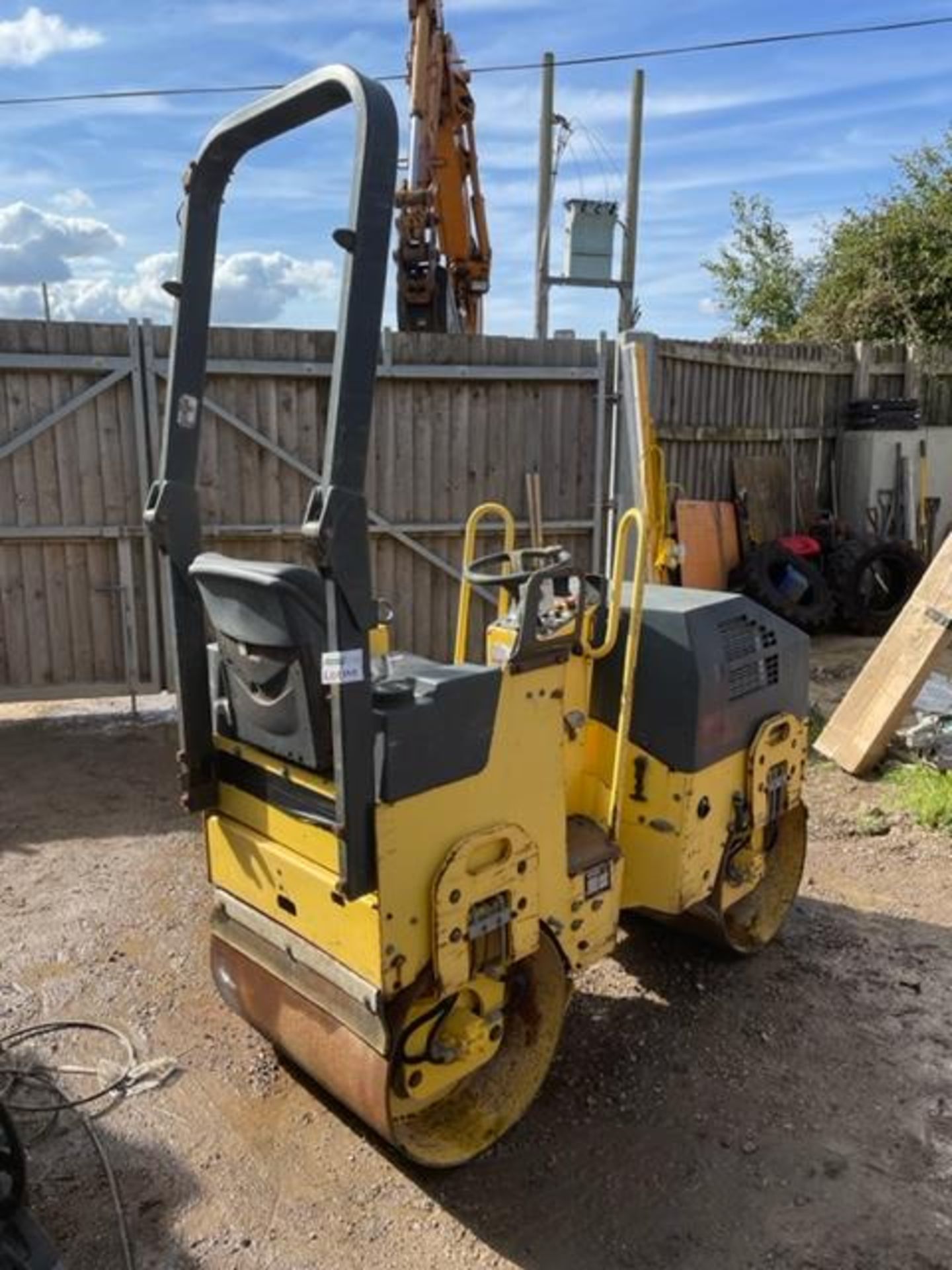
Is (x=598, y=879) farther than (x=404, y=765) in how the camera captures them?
Yes

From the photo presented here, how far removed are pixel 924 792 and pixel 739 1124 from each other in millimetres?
2834

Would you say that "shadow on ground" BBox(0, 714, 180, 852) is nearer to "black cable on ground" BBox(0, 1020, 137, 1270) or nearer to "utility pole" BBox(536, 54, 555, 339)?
"black cable on ground" BBox(0, 1020, 137, 1270)

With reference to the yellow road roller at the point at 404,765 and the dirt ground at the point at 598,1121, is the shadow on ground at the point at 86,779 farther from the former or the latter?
the yellow road roller at the point at 404,765

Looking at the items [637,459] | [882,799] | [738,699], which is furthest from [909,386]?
[738,699]

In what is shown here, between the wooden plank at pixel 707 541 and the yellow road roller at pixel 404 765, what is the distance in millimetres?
5189

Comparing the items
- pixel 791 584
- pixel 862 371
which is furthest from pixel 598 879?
pixel 862 371

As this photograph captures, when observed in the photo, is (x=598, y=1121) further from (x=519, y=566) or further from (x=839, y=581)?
(x=839, y=581)

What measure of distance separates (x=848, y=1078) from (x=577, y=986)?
0.98 m

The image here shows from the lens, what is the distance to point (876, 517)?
32.0ft

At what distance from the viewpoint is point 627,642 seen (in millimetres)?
3016

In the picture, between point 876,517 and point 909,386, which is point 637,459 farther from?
point 909,386

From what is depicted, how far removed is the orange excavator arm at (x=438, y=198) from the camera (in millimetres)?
7797

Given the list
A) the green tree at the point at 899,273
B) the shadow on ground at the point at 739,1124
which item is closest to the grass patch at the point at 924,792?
the shadow on ground at the point at 739,1124

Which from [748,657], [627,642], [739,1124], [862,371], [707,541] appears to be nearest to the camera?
[739,1124]
